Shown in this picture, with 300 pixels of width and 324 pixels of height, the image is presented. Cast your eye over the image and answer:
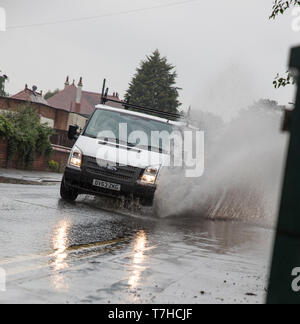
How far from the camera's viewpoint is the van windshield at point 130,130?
42.9ft

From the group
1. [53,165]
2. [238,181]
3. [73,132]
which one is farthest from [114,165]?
[53,165]

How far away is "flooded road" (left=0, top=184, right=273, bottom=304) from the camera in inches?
193

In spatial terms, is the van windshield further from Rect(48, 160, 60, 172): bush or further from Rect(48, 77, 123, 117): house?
Rect(48, 77, 123, 117): house

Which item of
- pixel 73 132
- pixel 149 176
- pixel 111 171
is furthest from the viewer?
pixel 73 132

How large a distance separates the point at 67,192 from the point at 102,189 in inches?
49.6

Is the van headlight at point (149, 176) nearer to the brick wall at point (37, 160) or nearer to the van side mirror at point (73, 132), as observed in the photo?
the van side mirror at point (73, 132)

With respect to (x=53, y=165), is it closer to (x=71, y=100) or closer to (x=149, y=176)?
(x=149, y=176)

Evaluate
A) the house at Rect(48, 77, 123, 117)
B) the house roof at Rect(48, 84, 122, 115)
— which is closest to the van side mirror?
the house at Rect(48, 77, 123, 117)

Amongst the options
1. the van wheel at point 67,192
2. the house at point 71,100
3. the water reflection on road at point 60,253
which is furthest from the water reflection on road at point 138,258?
the house at point 71,100

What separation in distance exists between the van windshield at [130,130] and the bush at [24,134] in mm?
12312

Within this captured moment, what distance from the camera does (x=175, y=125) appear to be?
1395 centimetres

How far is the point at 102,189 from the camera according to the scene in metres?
12.4

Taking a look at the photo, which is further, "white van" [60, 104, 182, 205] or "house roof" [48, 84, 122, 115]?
"house roof" [48, 84, 122, 115]
